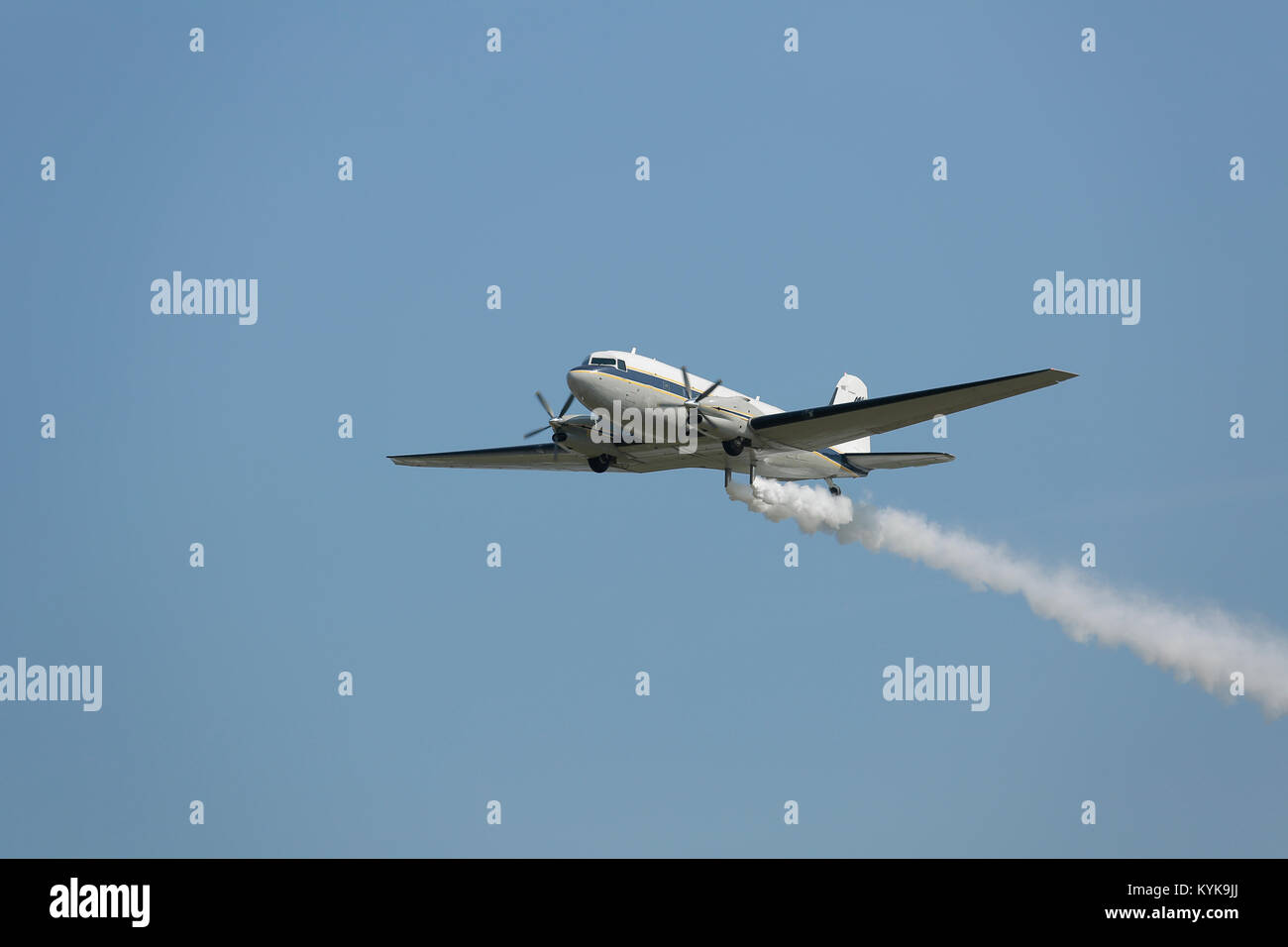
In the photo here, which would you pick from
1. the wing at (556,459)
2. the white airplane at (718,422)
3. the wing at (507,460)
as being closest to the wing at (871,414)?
the white airplane at (718,422)

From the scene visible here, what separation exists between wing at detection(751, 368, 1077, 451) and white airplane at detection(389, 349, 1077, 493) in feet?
0.10

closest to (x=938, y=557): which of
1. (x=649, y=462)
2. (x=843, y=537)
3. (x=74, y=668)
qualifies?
(x=843, y=537)

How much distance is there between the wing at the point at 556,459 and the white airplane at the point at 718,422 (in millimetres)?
74

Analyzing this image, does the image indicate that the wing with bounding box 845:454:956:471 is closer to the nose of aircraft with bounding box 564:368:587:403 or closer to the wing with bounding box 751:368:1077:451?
the wing with bounding box 751:368:1077:451

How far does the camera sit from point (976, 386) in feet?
142

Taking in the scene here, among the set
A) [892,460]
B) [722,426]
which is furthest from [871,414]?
[892,460]

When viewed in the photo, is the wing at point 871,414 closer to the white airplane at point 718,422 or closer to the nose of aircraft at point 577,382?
the white airplane at point 718,422

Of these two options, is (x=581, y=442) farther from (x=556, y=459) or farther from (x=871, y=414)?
(x=871, y=414)

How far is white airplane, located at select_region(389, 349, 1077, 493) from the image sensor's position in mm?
45406

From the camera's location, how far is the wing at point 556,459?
49531 millimetres

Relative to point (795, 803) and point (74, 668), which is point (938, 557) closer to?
point (795, 803)
